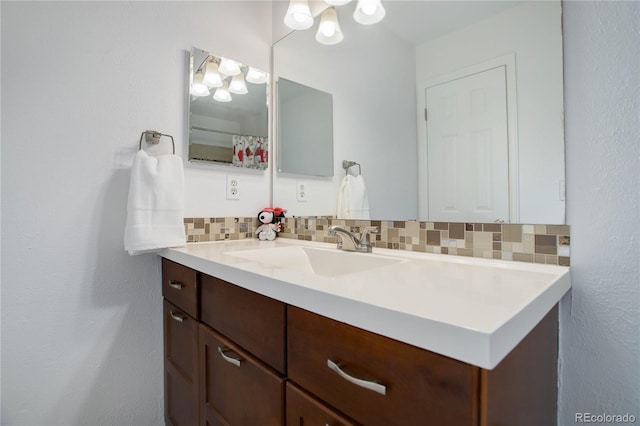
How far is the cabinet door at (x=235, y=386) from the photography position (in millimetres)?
691

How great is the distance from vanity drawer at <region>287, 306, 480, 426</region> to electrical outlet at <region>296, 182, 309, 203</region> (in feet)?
3.11

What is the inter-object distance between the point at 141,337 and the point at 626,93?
1730mm

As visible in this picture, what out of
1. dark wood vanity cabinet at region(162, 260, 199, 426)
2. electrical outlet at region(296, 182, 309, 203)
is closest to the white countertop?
dark wood vanity cabinet at region(162, 260, 199, 426)

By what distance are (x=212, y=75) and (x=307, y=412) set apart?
1.41 m

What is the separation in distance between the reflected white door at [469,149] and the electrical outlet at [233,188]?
919 mm

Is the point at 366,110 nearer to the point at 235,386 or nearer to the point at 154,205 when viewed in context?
the point at 154,205

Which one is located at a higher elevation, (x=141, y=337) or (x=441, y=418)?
(x=441, y=418)

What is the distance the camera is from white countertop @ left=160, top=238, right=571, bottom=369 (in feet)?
1.29

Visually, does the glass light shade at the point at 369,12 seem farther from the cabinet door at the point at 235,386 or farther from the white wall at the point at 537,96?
the cabinet door at the point at 235,386

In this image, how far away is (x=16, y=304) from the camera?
1031mm

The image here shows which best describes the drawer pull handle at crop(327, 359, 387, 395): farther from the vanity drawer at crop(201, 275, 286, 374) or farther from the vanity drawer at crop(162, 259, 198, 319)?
the vanity drawer at crop(162, 259, 198, 319)

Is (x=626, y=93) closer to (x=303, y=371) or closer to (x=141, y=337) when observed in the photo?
(x=303, y=371)

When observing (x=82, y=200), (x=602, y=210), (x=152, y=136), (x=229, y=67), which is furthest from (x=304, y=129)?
(x=602, y=210)

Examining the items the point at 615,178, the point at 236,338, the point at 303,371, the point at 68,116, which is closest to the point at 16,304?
the point at 68,116
